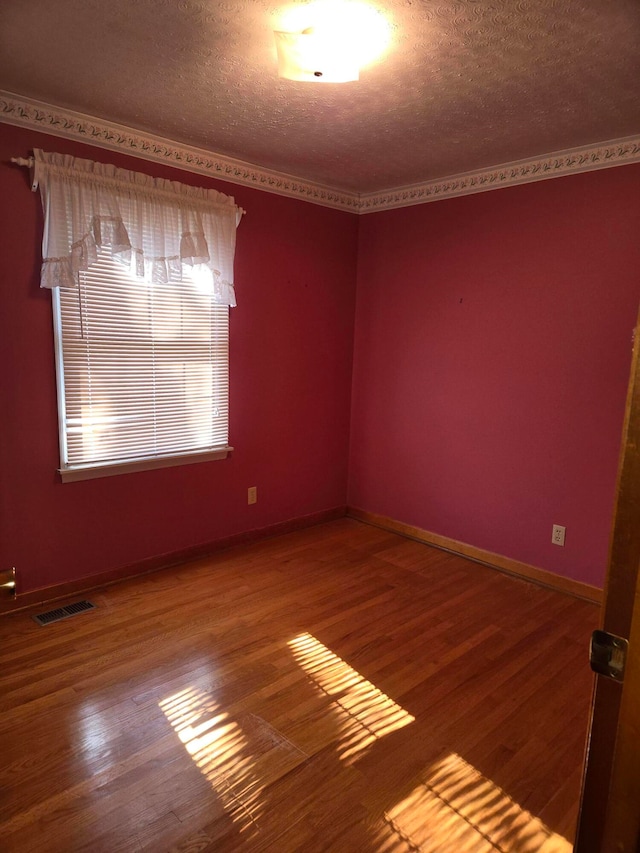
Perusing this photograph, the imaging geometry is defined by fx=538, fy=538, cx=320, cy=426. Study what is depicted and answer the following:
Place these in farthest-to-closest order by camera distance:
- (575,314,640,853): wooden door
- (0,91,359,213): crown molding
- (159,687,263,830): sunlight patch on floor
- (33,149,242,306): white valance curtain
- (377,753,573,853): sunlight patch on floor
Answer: (33,149,242,306): white valance curtain < (0,91,359,213): crown molding < (159,687,263,830): sunlight patch on floor < (377,753,573,853): sunlight patch on floor < (575,314,640,853): wooden door

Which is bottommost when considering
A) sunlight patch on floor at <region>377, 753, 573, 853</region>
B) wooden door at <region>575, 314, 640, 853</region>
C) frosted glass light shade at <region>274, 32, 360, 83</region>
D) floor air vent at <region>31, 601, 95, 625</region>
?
sunlight patch on floor at <region>377, 753, 573, 853</region>

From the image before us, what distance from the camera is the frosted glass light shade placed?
6.08 ft

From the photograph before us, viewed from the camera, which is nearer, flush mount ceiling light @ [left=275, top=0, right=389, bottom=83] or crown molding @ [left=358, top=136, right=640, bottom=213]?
flush mount ceiling light @ [left=275, top=0, right=389, bottom=83]

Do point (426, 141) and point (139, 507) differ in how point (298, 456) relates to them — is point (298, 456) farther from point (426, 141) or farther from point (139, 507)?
point (426, 141)

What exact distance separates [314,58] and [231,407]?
2.11m

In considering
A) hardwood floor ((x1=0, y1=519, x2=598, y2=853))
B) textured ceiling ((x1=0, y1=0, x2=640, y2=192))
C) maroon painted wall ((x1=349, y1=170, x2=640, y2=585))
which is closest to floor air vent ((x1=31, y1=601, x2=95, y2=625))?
hardwood floor ((x1=0, y1=519, x2=598, y2=853))

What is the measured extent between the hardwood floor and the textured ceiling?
2.47 m

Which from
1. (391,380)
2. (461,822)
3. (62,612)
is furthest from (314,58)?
(62,612)

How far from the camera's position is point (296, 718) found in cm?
207

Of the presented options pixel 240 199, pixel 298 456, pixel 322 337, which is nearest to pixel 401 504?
pixel 298 456

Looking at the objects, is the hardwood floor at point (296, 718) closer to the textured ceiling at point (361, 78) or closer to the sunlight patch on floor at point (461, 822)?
the sunlight patch on floor at point (461, 822)

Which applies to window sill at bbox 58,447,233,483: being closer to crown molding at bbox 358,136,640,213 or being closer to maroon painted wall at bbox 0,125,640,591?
maroon painted wall at bbox 0,125,640,591

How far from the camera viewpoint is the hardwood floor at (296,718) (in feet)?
5.32

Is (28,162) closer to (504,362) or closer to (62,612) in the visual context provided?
(62,612)
